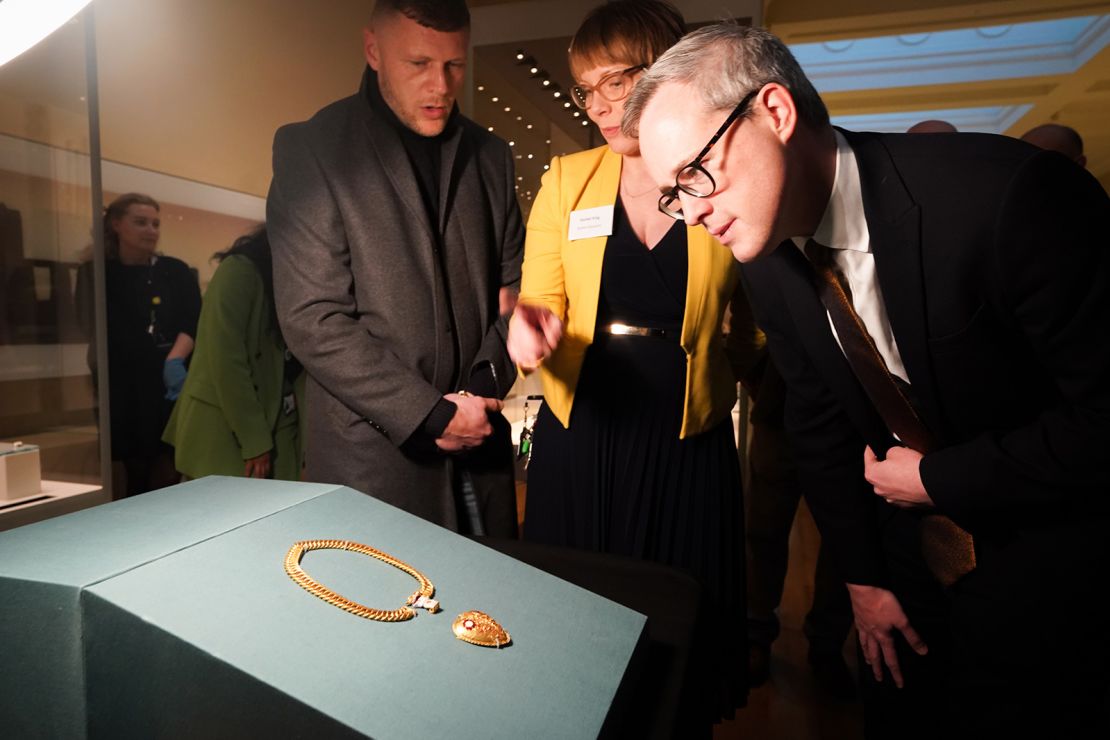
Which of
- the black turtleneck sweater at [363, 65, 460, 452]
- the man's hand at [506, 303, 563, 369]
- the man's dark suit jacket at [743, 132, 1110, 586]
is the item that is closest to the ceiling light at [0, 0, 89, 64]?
the man's hand at [506, 303, 563, 369]

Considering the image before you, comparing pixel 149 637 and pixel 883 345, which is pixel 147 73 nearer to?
pixel 149 637

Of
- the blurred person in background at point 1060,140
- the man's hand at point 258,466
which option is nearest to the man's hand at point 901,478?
the man's hand at point 258,466

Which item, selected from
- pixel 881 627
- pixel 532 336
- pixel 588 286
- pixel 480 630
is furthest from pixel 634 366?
pixel 480 630

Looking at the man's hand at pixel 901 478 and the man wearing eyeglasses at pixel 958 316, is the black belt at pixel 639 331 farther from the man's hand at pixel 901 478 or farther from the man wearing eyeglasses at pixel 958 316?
the man's hand at pixel 901 478

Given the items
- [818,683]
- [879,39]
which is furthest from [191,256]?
[879,39]

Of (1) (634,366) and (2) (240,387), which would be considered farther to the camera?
(2) (240,387)

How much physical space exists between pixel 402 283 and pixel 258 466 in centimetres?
88

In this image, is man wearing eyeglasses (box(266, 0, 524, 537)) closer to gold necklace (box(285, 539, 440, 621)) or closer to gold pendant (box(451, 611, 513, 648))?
gold necklace (box(285, 539, 440, 621))

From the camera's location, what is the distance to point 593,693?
635 mm

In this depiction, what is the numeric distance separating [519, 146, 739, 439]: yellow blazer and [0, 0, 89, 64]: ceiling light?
1098 millimetres

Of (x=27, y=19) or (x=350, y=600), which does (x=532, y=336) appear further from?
(x=27, y=19)

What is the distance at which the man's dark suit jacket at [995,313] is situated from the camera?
0.92 metres

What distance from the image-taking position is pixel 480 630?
67cm

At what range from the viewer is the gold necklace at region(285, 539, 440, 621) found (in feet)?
2.14
